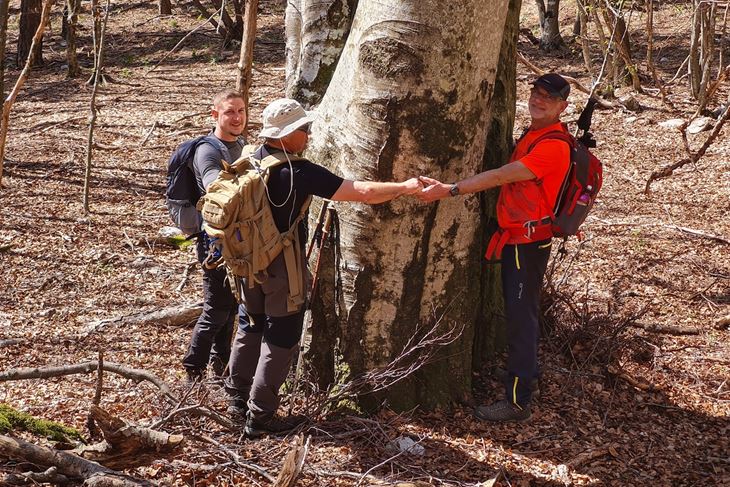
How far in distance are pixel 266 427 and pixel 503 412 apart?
1.45m

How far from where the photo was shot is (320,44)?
17.9 ft

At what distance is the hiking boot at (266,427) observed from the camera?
450cm

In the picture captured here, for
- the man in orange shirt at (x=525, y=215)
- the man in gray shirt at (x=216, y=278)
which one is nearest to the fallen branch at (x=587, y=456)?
the man in orange shirt at (x=525, y=215)

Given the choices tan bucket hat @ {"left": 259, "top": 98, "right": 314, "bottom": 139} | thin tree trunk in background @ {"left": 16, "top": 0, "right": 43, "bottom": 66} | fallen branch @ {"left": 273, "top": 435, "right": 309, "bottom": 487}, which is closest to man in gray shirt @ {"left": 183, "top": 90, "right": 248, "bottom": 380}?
tan bucket hat @ {"left": 259, "top": 98, "right": 314, "bottom": 139}

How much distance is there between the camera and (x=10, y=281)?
23.6ft

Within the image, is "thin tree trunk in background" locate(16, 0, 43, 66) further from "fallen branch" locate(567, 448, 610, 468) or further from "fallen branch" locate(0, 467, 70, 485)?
"fallen branch" locate(567, 448, 610, 468)

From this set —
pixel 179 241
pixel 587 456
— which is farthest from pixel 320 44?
pixel 179 241

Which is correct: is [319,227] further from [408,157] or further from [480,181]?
[480,181]

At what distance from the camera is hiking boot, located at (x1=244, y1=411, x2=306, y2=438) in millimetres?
4504

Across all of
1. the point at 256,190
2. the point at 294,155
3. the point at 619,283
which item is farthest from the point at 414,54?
the point at 619,283

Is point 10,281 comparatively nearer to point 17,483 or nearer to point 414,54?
point 17,483

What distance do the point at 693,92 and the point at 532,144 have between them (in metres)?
9.08

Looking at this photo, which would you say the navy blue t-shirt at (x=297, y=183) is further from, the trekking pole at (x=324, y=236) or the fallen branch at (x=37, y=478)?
the fallen branch at (x=37, y=478)

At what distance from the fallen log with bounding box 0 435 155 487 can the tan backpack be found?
116 cm
